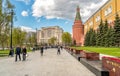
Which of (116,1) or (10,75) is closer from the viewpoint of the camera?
(10,75)

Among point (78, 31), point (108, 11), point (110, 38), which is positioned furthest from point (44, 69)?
point (78, 31)

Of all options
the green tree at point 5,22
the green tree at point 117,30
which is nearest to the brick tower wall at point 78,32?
the green tree at point 117,30

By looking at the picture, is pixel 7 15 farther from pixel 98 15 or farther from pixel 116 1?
pixel 98 15

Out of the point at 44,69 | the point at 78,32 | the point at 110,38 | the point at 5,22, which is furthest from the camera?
the point at 78,32

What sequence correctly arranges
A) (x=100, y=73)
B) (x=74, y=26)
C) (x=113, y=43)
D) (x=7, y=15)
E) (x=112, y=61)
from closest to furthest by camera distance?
(x=112, y=61) < (x=100, y=73) < (x=7, y=15) < (x=113, y=43) < (x=74, y=26)

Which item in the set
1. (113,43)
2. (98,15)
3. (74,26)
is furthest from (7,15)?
(74,26)

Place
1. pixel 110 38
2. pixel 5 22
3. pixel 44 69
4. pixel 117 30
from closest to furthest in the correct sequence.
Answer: pixel 44 69 < pixel 5 22 < pixel 117 30 < pixel 110 38

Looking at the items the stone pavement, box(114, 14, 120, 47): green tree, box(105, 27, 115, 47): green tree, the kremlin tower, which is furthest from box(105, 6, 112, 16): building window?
the kremlin tower

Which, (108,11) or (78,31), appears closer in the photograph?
(108,11)

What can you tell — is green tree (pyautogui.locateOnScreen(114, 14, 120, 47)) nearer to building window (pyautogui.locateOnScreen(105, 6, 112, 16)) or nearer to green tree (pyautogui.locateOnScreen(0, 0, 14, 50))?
building window (pyautogui.locateOnScreen(105, 6, 112, 16))

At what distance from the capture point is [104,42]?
196 feet

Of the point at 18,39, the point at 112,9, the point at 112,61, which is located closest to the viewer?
the point at 112,61

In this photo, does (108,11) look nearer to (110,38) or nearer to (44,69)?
(110,38)

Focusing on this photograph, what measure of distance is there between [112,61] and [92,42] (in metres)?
70.6
